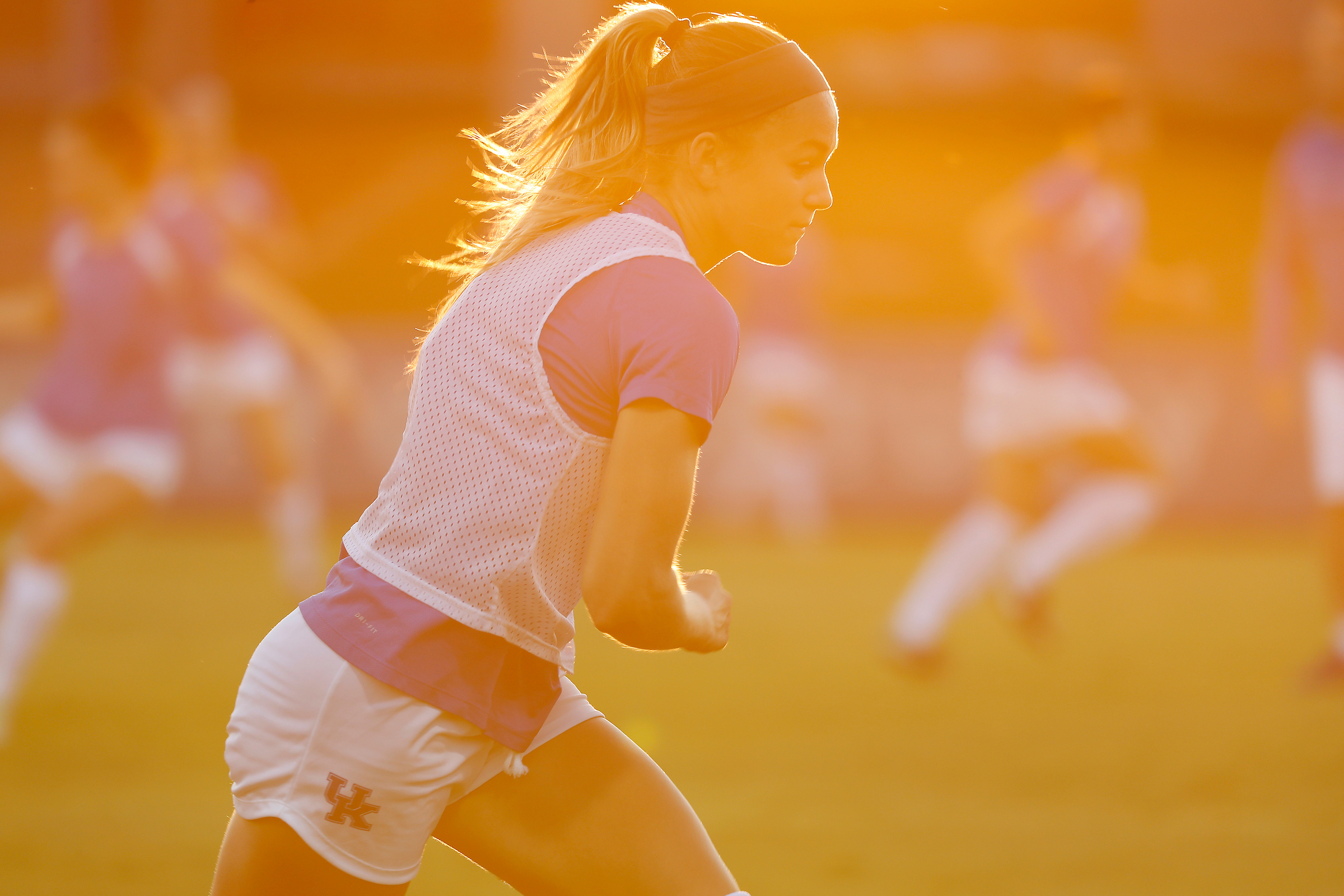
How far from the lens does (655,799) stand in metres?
2.08

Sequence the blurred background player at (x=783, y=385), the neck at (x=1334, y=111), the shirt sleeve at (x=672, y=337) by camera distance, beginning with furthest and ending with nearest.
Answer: the blurred background player at (x=783, y=385) → the neck at (x=1334, y=111) → the shirt sleeve at (x=672, y=337)

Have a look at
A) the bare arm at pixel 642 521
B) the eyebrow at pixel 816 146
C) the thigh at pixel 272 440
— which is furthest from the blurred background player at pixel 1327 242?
the thigh at pixel 272 440

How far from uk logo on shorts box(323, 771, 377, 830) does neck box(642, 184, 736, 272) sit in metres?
0.79

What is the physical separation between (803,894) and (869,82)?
20121 mm

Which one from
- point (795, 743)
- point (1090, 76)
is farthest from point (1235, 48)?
point (795, 743)

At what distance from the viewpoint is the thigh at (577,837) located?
6.63 ft

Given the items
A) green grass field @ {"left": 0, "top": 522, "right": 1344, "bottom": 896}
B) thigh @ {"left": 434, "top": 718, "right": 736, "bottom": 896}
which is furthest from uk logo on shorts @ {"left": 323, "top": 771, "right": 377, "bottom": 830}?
green grass field @ {"left": 0, "top": 522, "right": 1344, "bottom": 896}

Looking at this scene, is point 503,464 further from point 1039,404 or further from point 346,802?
point 1039,404

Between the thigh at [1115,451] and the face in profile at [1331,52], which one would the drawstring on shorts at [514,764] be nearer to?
the thigh at [1115,451]

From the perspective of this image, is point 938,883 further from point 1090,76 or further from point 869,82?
point 869,82

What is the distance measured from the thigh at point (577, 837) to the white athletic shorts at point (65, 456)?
400cm

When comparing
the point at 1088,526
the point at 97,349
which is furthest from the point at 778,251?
the point at 1088,526

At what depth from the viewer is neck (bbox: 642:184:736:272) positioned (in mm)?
1975

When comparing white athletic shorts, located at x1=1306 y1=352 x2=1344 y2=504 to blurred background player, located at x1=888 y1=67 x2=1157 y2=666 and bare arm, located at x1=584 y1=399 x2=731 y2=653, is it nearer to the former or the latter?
blurred background player, located at x1=888 y1=67 x2=1157 y2=666
